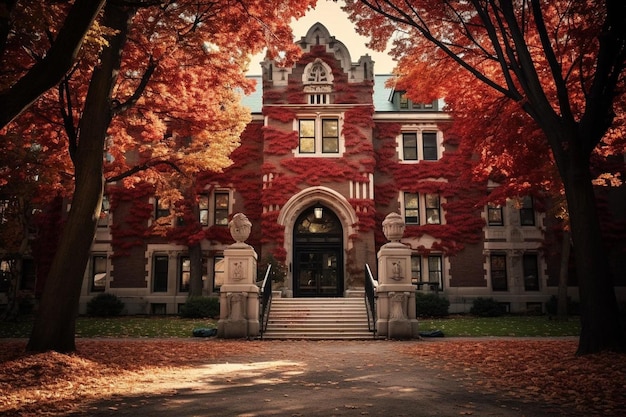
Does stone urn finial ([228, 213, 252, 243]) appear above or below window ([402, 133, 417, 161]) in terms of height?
below

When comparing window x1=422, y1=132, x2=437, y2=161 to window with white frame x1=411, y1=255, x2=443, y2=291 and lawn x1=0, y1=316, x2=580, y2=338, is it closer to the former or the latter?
window with white frame x1=411, y1=255, x2=443, y2=291

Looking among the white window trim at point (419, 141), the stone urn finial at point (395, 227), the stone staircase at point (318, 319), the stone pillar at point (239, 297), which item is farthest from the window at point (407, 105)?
the stone pillar at point (239, 297)

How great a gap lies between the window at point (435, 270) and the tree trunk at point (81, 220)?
1697cm

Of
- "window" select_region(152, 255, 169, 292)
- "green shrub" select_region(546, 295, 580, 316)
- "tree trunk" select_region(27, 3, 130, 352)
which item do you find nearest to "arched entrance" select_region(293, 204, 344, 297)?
"window" select_region(152, 255, 169, 292)

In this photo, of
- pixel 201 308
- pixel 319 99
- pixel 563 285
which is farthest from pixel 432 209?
pixel 201 308

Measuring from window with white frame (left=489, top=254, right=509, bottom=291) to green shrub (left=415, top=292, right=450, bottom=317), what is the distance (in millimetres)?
3920

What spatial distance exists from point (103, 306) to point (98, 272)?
239cm

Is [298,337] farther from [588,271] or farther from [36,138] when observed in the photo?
[36,138]

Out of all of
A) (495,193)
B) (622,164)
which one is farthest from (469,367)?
(622,164)

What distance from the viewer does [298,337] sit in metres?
14.0

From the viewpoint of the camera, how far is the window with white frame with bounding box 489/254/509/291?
2334 centimetres

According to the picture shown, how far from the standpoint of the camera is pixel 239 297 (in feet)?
45.0

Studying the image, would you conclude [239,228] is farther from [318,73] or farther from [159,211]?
[318,73]

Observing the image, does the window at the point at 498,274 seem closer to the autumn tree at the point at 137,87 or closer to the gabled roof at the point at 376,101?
the gabled roof at the point at 376,101
